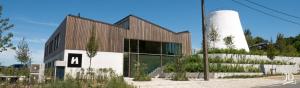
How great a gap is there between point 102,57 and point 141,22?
17.5 ft

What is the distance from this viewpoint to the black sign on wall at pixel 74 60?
2566cm

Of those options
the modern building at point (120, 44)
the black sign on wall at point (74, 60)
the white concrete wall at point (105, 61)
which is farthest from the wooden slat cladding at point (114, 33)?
the black sign on wall at point (74, 60)

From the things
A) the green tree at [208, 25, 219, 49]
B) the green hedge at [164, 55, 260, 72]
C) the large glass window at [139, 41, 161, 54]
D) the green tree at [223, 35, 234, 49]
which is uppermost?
the green tree at [208, 25, 219, 49]

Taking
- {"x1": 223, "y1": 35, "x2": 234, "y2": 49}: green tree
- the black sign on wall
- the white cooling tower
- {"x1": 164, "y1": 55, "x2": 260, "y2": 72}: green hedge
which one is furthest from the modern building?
the white cooling tower

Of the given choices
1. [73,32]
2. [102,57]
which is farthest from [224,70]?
[73,32]

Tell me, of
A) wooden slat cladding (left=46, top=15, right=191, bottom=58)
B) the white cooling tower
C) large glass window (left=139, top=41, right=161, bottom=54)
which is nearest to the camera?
wooden slat cladding (left=46, top=15, right=191, bottom=58)

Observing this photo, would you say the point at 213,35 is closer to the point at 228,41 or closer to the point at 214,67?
the point at 228,41

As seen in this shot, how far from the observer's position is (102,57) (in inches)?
1085

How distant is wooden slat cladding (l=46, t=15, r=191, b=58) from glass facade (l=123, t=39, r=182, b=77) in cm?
47

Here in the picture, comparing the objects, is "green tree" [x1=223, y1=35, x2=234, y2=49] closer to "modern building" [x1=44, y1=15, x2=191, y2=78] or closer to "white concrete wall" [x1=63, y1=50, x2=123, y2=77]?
"modern building" [x1=44, y1=15, x2=191, y2=78]

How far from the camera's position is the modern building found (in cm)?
2611

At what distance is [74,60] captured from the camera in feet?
85.0

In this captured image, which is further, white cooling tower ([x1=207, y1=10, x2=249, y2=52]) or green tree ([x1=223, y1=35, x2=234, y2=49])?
white cooling tower ([x1=207, y1=10, x2=249, y2=52])

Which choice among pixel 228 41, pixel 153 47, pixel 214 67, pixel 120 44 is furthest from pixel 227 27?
pixel 120 44
